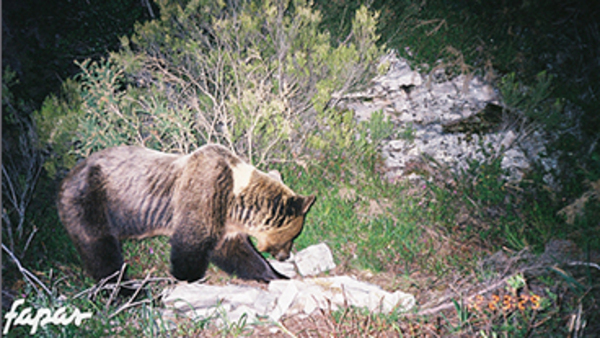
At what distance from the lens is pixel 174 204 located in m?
3.06

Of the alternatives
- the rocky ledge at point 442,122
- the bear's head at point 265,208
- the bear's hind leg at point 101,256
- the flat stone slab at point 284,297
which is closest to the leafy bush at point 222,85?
the rocky ledge at point 442,122

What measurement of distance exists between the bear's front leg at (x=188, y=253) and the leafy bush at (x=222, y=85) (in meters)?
0.89

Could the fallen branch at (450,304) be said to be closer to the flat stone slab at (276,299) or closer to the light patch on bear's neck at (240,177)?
the flat stone slab at (276,299)

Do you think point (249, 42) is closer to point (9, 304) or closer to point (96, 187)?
point (96, 187)

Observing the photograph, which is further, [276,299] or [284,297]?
[276,299]

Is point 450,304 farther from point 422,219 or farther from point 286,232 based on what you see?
point 286,232

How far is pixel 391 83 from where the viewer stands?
Result: 157 inches

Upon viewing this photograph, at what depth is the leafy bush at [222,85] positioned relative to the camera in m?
3.47

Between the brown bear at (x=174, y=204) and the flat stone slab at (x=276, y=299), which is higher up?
the brown bear at (x=174, y=204)

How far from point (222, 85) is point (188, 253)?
1466 millimetres

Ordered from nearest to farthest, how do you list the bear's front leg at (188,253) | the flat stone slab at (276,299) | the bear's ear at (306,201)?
the flat stone slab at (276,299), the bear's front leg at (188,253), the bear's ear at (306,201)

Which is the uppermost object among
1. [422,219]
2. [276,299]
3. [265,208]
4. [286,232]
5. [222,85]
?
[222,85]

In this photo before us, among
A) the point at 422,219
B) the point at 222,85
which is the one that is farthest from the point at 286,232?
the point at 222,85

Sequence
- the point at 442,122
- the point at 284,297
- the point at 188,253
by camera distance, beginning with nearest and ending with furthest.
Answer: the point at 284,297 → the point at 188,253 → the point at 442,122
